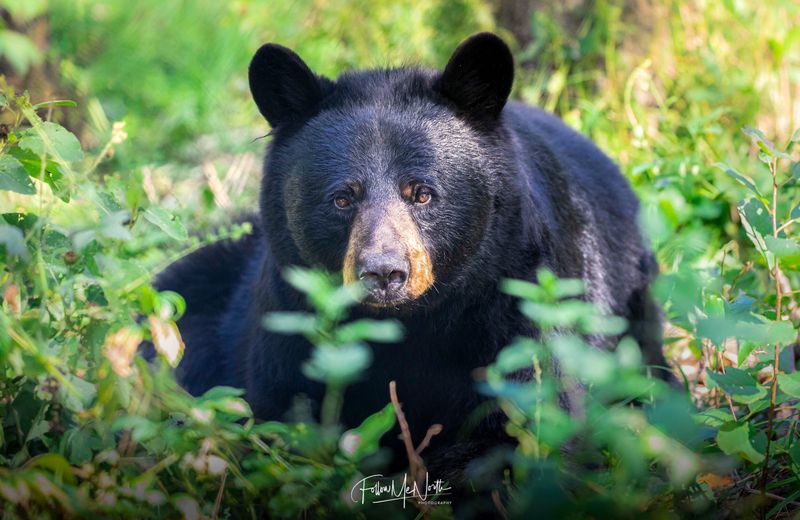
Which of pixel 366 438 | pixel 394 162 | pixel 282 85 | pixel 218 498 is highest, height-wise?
pixel 282 85

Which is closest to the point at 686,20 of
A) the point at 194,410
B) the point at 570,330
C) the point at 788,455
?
the point at 570,330

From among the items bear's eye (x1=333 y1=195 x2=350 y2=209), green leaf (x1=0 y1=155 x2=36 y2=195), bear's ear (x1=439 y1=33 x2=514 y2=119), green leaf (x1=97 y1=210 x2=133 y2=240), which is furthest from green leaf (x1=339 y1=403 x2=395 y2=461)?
bear's ear (x1=439 y1=33 x2=514 y2=119)

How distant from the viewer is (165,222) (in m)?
2.78

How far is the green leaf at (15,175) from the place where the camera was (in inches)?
106

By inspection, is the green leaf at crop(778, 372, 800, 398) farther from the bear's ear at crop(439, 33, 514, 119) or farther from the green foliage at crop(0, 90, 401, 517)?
the bear's ear at crop(439, 33, 514, 119)

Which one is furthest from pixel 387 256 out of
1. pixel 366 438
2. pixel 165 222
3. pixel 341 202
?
pixel 366 438

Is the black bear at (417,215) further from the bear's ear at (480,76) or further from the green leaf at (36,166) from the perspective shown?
the green leaf at (36,166)

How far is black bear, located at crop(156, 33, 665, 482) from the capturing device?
11.2 ft

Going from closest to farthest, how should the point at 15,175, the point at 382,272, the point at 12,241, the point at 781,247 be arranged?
the point at 12,241 < the point at 781,247 < the point at 15,175 < the point at 382,272

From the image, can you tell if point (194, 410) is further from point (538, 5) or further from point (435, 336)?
point (538, 5)

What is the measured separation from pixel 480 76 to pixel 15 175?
1.67 meters

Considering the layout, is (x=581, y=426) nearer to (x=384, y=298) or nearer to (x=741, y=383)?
(x=741, y=383)

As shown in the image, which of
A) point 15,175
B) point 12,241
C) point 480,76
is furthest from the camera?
point 480,76

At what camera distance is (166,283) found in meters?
5.11
